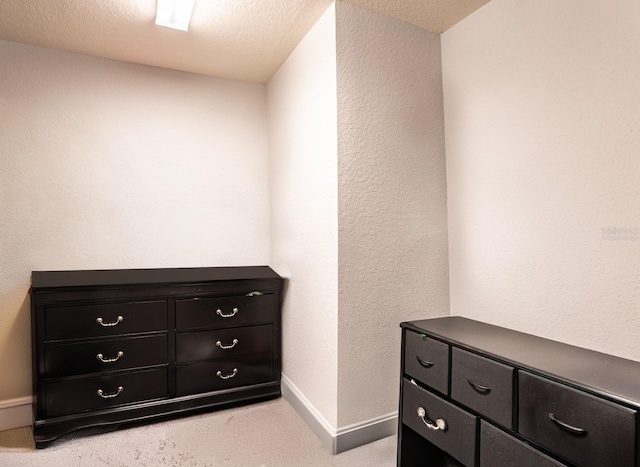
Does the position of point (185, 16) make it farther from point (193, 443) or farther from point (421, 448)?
point (421, 448)

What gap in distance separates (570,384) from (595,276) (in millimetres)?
559

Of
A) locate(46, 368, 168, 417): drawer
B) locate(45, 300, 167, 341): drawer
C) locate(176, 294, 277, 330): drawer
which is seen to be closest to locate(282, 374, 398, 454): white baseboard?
locate(176, 294, 277, 330): drawer

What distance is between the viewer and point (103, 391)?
2184mm

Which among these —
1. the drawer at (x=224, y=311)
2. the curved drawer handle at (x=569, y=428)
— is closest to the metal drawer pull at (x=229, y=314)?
the drawer at (x=224, y=311)

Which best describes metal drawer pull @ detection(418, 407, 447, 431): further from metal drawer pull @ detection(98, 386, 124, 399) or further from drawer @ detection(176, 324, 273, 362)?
metal drawer pull @ detection(98, 386, 124, 399)

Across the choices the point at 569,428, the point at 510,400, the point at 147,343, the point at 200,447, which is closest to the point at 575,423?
the point at 569,428

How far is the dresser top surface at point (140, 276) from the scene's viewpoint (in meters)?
2.17

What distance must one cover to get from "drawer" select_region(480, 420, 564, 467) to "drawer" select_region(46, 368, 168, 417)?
5.88ft

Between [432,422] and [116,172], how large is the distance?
7.92ft

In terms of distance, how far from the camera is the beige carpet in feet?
6.22

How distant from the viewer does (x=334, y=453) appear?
6.41 feet

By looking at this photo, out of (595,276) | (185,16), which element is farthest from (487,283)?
(185,16)

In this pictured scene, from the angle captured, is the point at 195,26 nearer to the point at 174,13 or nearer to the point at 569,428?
the point at 174,13

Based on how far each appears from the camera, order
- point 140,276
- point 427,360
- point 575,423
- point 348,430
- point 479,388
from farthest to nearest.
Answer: point 140,276
point 348,430
point 427,360
point 479,388
point 575,423
